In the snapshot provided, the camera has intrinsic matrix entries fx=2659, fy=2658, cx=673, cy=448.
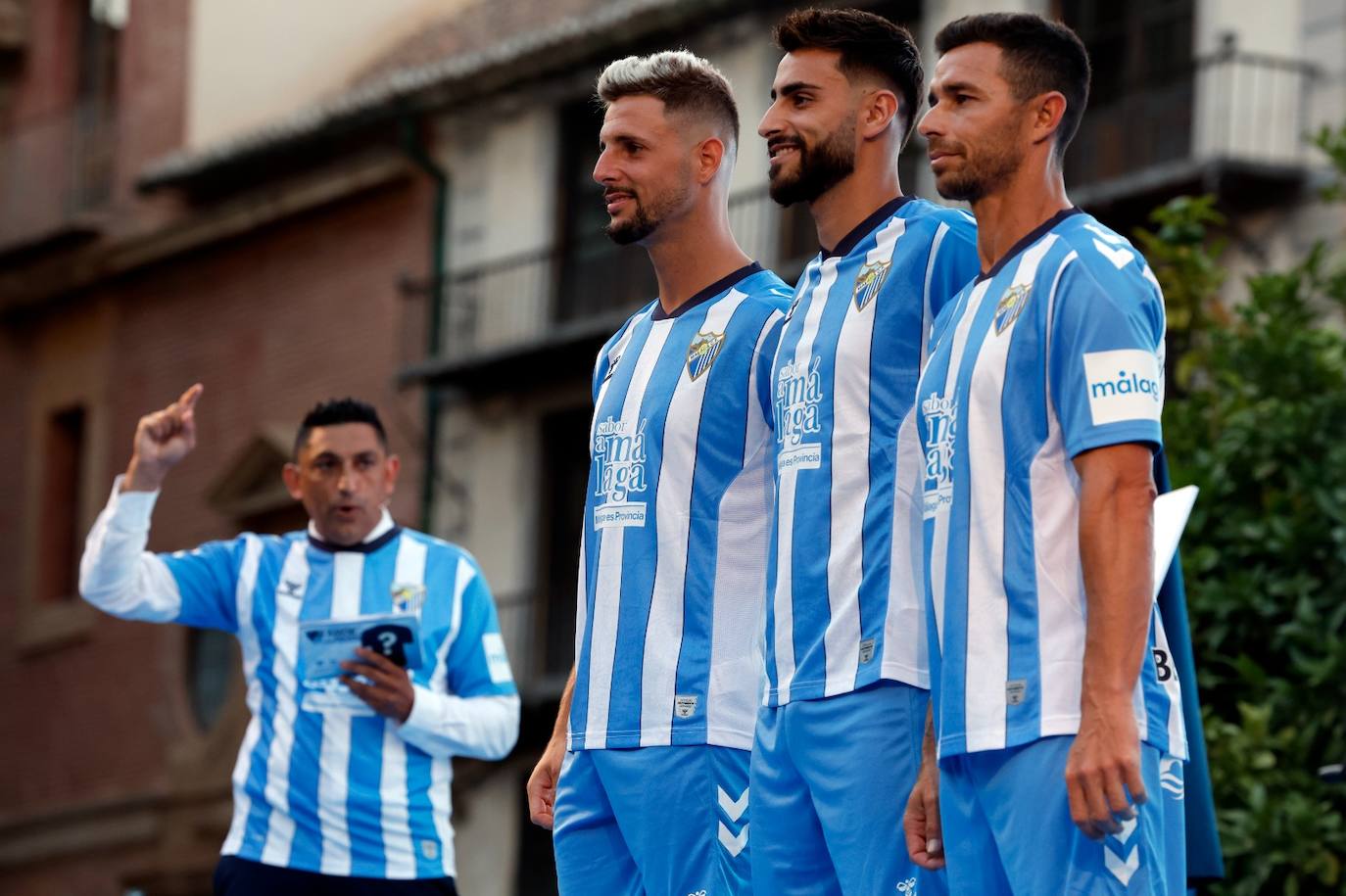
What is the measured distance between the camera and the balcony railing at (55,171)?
93.9 feet

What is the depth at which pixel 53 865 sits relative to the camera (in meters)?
27.3

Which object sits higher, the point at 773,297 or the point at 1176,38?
the point at 1176,38

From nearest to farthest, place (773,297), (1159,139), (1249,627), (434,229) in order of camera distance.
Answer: (773,297) < (1249,627) < (1159,139) < (434,229)

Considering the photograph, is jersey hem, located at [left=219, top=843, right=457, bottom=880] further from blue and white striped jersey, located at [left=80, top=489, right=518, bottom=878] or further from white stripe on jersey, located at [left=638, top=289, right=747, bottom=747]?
white stripe on jersey, located at [left=638, top=289, right=747, bottom=747]

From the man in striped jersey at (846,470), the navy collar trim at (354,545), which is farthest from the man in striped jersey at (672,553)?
the navy collar trim at (354,545)

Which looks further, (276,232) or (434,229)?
(276,232)

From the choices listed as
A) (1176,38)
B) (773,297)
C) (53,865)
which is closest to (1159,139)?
(1176,38)

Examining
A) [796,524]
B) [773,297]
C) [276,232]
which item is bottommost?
[796,524]

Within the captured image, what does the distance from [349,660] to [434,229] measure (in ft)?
54.1

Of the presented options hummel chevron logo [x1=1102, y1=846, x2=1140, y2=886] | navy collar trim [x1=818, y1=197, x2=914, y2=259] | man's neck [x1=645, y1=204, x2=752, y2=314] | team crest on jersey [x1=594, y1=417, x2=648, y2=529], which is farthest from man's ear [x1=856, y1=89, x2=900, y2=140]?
hummel chevron logo [x1=1102, y1=846, x2=1140, y2=886]

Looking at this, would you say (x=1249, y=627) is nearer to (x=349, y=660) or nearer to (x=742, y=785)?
(x=349, y=660)

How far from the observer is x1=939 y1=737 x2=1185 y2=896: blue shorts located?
Answer: 477 centimetres

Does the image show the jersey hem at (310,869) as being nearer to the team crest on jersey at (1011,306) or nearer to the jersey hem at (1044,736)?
the jersey hem at (1044,736)

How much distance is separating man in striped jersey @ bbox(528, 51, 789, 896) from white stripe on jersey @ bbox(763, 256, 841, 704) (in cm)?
33
